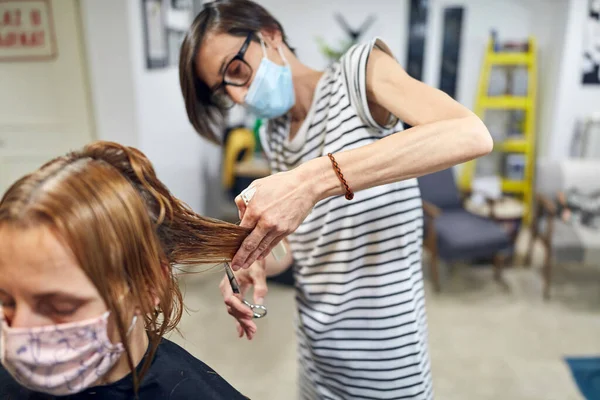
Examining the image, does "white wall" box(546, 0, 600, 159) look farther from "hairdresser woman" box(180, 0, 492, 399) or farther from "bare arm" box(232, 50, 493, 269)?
"bare arm" box(232, 50, 493, 269)

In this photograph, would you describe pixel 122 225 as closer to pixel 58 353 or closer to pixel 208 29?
pixel 58 353

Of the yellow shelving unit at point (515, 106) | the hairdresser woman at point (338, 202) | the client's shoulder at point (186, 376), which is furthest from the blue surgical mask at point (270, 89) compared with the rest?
the yellow shelving unit at point (515, 106)

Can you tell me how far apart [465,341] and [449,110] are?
218cm

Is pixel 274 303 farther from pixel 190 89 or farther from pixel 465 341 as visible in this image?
pixel 190 89

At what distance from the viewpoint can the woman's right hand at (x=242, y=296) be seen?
91cm

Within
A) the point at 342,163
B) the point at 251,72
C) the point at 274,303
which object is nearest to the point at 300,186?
the point at 342,163

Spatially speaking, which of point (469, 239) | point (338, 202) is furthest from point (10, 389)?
point (469, 239)

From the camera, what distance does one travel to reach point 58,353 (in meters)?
0.65

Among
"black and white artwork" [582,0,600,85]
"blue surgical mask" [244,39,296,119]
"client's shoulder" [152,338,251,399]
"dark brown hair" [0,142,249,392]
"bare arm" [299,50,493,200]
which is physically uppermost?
"black and white artwork" [582,0,600,85]

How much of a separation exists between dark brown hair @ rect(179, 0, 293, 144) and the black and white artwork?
355 cm

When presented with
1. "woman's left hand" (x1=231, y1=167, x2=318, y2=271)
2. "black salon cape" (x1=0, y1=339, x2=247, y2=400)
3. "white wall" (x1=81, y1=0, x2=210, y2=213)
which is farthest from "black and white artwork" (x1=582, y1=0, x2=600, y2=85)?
"black salon cape" (x1=0, y1=339, x2=247, y2=400)

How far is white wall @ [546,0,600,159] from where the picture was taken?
11.9 feet

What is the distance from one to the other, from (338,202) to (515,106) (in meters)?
3.63

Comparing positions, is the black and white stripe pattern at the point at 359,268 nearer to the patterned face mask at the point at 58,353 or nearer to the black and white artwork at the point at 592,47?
the patterned face mask at the point at 58,353
